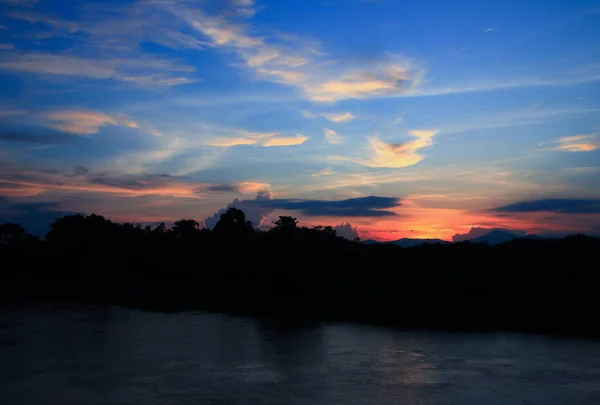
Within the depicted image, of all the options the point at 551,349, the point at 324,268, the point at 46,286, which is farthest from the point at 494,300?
the point at 46,286

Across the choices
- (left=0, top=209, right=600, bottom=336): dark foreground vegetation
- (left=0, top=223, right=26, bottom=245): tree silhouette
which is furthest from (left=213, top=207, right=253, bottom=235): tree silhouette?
(left=0, top=223, right=26, bottom=245): tree silhouette

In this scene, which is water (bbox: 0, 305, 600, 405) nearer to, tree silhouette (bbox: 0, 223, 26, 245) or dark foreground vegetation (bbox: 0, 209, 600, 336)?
dark foreground vegetation (bbox: 0, 209, 600, 336)

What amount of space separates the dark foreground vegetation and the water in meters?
3.91

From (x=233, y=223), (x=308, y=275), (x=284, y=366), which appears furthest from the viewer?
(x=233, y=223)

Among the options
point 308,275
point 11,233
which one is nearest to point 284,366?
point 308,275

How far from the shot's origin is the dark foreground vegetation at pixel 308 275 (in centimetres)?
2853

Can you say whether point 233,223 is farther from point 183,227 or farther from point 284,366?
point 284,366

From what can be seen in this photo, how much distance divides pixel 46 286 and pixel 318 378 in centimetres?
3878

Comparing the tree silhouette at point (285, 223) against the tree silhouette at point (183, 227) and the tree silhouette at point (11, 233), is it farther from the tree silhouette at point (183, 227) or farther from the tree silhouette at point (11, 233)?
the tree silhouette at point (11, 233)

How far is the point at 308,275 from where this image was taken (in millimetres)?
36875

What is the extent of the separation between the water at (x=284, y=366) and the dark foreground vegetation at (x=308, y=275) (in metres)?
3.91

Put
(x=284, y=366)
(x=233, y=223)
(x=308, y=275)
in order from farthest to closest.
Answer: (x=233, y=223), (x=308, y=275), (x=284, y=366)

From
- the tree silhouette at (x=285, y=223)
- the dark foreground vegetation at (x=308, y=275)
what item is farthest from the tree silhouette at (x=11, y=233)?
the tree silhouette at (x=285, y=223)

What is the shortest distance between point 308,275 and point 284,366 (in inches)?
780
